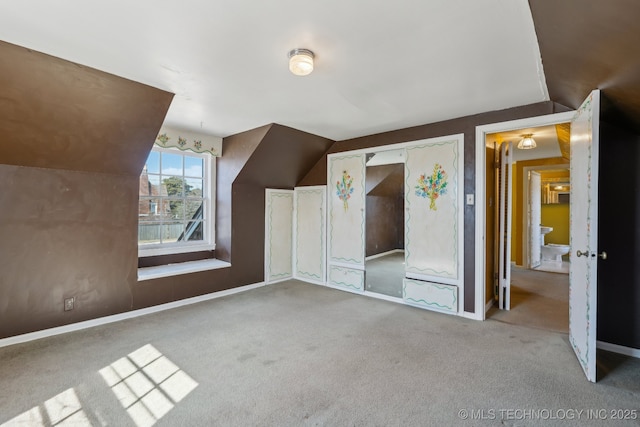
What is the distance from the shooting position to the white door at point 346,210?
161 inches

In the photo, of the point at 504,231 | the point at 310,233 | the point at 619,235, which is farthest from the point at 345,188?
the point at 619,235

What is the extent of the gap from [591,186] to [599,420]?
1.40 metres

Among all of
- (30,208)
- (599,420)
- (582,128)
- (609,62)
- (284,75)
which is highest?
(284,75)

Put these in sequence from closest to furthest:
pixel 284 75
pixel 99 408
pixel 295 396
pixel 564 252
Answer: pixel 99 408
pixel 295 396
pixel 284 75
pixel 564 252

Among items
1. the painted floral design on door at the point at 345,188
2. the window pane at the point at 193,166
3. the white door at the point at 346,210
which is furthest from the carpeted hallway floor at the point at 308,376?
the window pane at the point at 193,166

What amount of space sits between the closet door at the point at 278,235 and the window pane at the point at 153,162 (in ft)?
Answer: 5.05

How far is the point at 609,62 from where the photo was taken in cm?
161

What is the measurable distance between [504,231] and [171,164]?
4.42 metres

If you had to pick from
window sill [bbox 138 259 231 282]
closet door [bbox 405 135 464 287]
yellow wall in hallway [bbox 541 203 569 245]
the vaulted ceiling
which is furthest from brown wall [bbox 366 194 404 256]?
yellow wall in hallway [bbox 541 203 569 245]

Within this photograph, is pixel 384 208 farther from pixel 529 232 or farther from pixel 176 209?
pixel 529 232

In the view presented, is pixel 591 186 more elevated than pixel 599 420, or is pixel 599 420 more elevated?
pixel 591 186

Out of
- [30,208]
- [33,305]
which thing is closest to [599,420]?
[33,305]

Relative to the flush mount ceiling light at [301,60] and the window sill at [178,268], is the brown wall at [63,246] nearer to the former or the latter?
the window sill at [178,268]

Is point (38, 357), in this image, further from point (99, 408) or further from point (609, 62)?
point (609, 62)
